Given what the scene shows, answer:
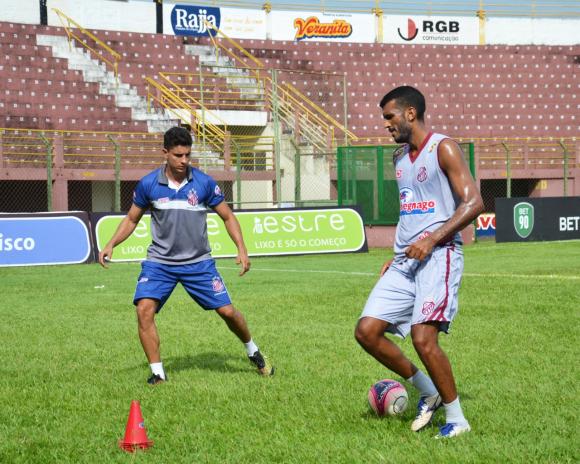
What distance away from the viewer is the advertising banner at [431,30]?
146 ft

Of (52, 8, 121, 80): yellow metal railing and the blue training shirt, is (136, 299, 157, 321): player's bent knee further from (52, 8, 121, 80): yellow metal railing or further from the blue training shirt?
(52, 8, 121, 80): yellow metal railing

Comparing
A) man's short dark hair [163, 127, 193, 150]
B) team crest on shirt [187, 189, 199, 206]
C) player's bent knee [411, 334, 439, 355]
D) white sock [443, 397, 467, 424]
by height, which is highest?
man's short dark hair [163, 127, 193, 150]

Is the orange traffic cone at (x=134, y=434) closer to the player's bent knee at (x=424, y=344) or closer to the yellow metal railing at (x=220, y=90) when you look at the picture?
the player's bent knee at (x=424, y=344)

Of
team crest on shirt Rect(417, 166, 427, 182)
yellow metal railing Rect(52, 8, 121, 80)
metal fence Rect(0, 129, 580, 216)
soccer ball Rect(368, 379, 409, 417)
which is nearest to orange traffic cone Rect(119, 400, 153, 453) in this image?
soccer ball Rect(368, 379, 409, 417)

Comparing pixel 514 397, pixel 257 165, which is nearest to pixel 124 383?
pixel 514 397

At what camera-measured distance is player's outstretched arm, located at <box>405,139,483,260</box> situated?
17.7ft

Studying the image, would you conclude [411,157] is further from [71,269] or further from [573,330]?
[71,269]

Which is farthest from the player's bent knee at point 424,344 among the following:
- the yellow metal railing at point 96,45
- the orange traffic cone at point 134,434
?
the yellow metal railing at point 96,45

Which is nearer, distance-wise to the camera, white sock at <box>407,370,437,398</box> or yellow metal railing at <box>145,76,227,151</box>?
white sock at <box>407,370,437,398</box>

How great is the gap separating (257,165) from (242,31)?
1139cm

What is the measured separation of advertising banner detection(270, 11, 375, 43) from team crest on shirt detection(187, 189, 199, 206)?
35.5 meters

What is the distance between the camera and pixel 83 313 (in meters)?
12.6

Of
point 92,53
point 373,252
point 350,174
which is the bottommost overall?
point 373,252

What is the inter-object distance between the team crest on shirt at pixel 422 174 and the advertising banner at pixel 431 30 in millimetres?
39769
